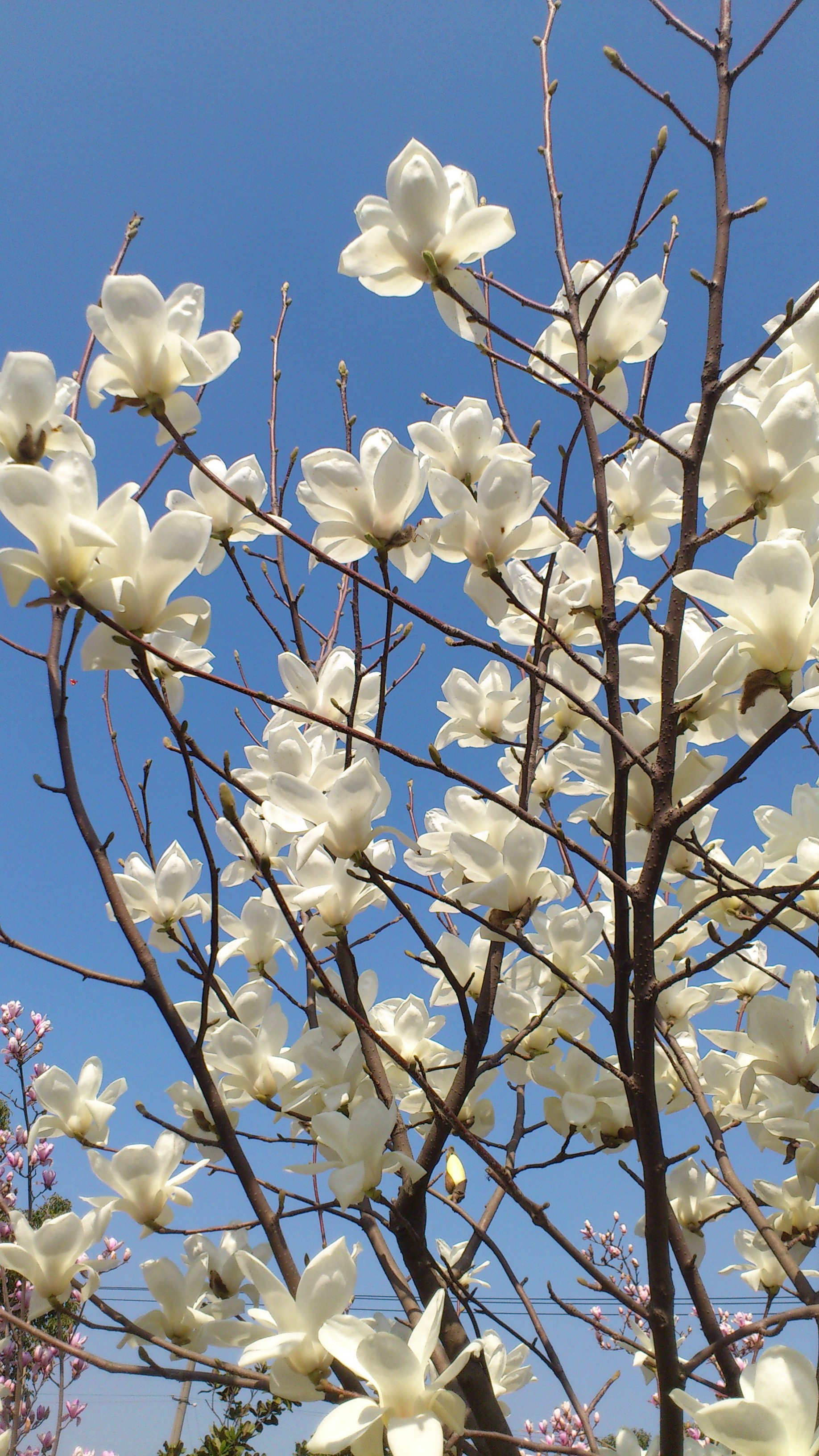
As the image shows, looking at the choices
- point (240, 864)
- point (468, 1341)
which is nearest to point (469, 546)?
point (240, 864)

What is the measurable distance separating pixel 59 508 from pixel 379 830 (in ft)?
1.47

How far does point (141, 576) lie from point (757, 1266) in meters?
1.25

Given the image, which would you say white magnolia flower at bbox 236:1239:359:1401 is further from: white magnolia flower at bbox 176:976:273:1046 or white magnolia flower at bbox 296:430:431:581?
white magnolia flower at bbox 296:430:431:581

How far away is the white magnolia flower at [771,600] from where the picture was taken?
0.73 m

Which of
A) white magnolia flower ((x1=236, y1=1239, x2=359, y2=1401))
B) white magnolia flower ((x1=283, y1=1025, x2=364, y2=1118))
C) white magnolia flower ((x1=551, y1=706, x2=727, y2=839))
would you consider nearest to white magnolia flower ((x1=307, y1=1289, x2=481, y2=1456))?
white magnolia flower ((x1=236, y1=1239, x2=359, y2=1401))

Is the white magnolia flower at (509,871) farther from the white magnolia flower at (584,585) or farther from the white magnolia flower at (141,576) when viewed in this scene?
the white magnolia flower at (141,576)

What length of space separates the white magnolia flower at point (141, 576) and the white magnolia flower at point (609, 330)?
18.7 inches

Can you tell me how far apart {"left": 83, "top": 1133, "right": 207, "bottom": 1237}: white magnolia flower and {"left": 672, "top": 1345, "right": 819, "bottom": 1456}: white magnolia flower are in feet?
2.13

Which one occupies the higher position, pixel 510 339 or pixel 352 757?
pixel 510 339

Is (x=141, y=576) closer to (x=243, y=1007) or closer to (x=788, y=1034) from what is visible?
(x=243, y=1007)

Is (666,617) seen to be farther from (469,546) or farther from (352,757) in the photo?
(352,757)

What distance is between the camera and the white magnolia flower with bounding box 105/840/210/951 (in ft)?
4.14

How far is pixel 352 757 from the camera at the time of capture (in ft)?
3.65

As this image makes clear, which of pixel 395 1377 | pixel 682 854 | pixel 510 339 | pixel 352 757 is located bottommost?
pixel 395 1377
